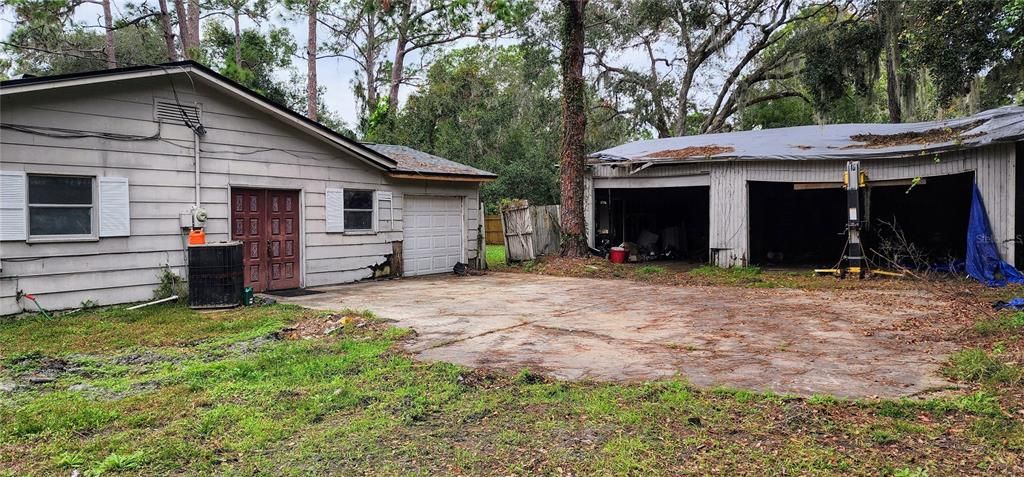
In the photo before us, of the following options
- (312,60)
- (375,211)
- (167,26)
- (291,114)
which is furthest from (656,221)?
(167,26)

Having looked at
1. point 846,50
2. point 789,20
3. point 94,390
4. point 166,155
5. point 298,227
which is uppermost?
point 789,20

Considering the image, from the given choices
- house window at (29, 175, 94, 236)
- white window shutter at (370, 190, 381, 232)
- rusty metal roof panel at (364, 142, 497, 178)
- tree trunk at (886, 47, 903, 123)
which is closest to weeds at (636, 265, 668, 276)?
rusty metal roof panel at (364, 142, 497, 178)

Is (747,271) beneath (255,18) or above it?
beneath

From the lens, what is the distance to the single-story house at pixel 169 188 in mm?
7641

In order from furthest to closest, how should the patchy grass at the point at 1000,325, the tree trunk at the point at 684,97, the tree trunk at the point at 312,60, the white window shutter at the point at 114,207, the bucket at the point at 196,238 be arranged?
the tree trunk at the point at 684,97 → the tree trunk at the point at 312,60 → the bucket at the point at 196,238 → the white window shutter at the point at 114,207 → the patchy grass at the point at 1000,325

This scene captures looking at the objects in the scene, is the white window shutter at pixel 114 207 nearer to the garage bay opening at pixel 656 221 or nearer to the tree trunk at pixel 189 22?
the tree trunk at pixel 189 22

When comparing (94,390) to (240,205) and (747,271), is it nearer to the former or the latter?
(240,205)

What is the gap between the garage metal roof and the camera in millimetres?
10446

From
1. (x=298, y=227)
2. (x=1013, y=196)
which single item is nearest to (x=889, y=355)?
(x=1013, y=196)

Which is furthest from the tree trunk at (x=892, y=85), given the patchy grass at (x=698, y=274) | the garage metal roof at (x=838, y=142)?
the patchy grass at (x=698, y=274)

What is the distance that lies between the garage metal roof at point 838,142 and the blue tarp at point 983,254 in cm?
110

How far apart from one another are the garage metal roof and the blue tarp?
1.10 m

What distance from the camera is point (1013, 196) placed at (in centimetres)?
1013

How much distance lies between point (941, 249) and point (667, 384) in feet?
46.5
